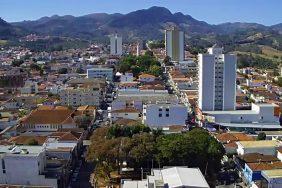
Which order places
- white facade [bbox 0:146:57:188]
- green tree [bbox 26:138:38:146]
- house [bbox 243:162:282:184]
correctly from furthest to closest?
green tree [bbox 26:138:38:146], house [bbox 243:162:282:184], white facade [bbox 0:146:57:188]

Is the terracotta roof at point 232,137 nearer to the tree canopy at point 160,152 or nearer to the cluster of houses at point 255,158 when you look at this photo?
the cluster of houses at point 255,158

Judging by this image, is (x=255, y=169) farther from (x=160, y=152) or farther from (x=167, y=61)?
(x=167, y=61)

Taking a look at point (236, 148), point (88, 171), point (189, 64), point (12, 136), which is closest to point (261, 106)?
point (236, 148)

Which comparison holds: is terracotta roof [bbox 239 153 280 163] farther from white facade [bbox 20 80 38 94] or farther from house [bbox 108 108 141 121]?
white facade [bbox 20 80 38 94]

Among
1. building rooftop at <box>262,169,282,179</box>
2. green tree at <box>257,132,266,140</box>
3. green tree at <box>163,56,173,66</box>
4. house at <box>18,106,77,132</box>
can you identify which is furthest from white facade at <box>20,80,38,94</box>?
building rooftop at <box>262,169,282,179</box>

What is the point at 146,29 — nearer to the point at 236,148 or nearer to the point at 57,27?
the point at 57,27

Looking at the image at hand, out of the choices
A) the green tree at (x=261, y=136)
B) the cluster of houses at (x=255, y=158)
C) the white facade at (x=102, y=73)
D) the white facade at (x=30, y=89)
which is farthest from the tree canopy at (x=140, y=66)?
the cluster of houses at (x=255, y=158)
